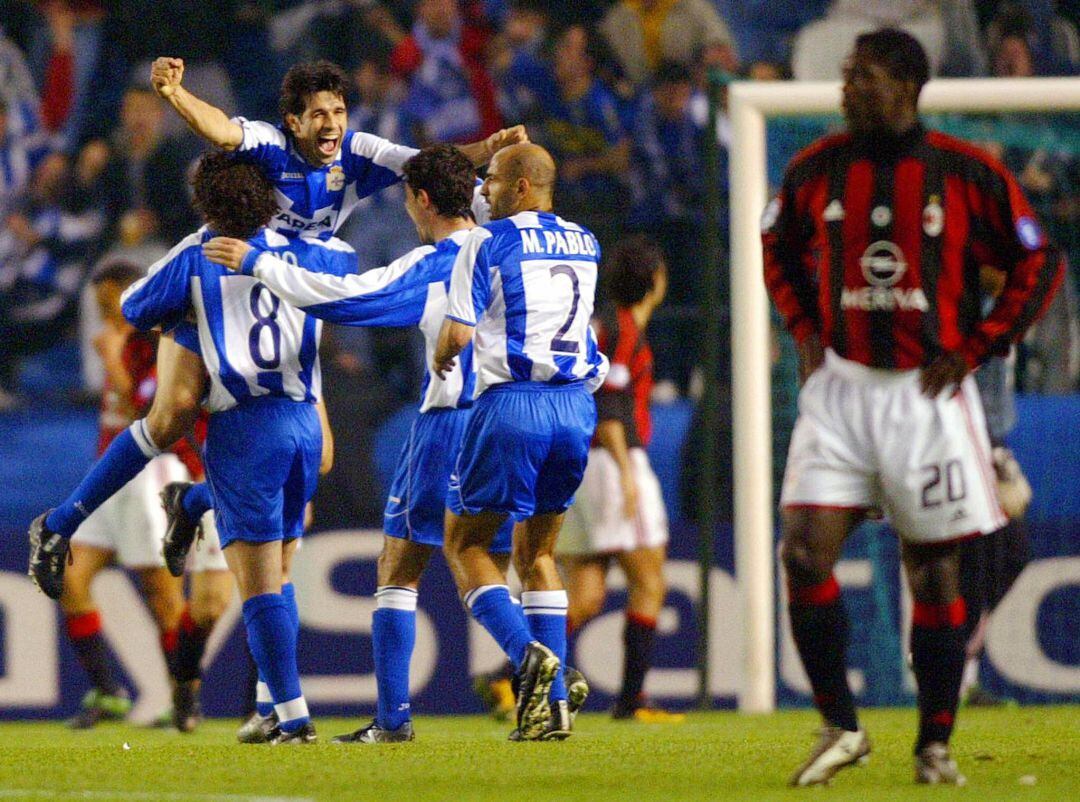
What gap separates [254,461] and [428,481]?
2.05 ft

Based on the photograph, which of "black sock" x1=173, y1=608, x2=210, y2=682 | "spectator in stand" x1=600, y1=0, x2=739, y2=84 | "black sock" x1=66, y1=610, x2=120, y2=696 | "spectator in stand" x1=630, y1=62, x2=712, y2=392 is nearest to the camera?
"black sock" x1=173, y1=608, x2=210, y2=682

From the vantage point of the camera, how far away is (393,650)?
5.94 metres

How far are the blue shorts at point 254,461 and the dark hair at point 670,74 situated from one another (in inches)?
244

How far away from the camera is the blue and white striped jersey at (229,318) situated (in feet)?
18.7

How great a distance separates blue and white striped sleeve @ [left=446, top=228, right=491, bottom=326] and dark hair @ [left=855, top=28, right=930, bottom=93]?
165 centimetres

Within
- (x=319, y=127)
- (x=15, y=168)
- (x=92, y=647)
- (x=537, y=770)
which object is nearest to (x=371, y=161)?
(x=319, y=127)

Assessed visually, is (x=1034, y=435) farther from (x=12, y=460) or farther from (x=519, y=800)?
(x=519, y=800)

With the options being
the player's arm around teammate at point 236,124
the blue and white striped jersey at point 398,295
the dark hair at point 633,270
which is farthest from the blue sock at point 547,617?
the dark hair at point 633,270

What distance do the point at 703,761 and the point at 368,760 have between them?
0.94 metres

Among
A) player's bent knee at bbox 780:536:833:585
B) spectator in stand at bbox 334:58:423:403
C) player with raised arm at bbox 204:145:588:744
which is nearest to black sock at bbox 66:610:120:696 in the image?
spectator in stand at bbox 334:58:423:403

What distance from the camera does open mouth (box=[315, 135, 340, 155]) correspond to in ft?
20.0

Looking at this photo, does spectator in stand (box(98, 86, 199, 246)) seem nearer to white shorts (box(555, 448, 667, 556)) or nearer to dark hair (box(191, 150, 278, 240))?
white shorts (box(555, 448, 667, 556))

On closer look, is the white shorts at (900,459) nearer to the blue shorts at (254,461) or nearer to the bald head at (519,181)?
the bald head at (519,181)

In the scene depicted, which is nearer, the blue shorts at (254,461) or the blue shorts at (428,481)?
the blue shorts at (254,461)
